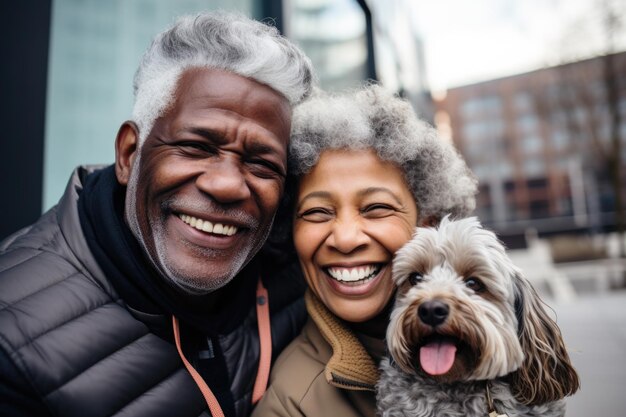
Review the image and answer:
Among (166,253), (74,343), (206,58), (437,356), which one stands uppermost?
(206,58)

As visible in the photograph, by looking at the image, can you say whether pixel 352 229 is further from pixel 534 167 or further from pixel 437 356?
pixel 534 167

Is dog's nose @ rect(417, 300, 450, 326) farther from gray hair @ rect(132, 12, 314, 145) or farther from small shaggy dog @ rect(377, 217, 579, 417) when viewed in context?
gray hair @ rect(132, 12, 314, 145)

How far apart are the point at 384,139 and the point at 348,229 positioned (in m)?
0.51

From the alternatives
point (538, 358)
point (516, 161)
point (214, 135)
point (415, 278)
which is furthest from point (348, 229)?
point (516, 161)

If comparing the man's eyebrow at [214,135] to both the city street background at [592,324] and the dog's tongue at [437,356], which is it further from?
the city street background at [592,324]

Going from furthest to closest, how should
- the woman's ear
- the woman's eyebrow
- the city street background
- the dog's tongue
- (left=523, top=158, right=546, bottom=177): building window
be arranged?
(left=523, top=158, right=546, bottom=177): building window
the city street background
the woman's ear
the woman's eyebrow
the dog's tongue

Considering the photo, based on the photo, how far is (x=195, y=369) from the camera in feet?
6.82

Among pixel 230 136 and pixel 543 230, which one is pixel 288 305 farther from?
pixel 543 230

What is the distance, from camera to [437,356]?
1954 millimetres

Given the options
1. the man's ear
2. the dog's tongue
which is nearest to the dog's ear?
the dog's tongue

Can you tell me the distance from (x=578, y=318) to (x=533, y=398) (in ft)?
24.7

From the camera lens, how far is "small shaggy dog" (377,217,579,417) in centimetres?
193

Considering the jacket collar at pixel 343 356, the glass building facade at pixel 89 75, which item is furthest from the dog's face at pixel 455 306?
the glass building facade at pixel 89 75

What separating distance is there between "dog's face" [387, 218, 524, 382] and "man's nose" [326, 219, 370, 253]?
21 centimetres
